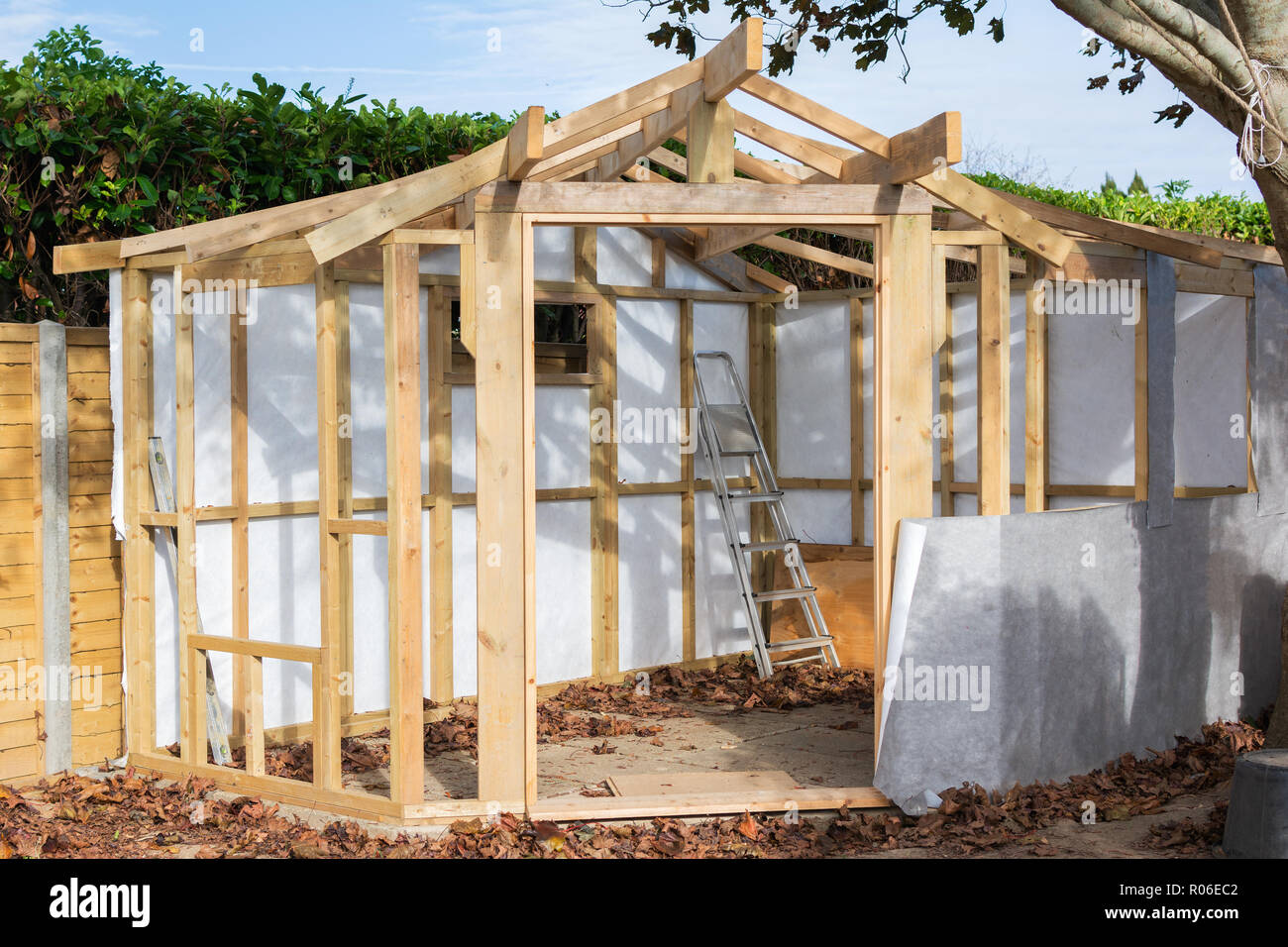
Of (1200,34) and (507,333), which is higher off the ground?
(1200,34)

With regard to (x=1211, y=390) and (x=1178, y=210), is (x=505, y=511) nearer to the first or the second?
(x=1211, y=390)

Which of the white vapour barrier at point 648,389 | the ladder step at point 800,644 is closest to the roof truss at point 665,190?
the white vapour barrier at point 648,389

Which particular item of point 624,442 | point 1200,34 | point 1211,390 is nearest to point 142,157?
point 624,442

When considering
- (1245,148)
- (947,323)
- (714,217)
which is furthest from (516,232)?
(947,323)

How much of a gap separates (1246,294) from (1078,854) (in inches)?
157

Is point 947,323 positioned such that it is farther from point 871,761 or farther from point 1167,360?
point 871,761

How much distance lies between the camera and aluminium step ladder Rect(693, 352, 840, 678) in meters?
8.75

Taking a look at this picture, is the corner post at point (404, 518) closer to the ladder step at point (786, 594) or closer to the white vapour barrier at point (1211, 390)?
the ladder step at point (786, 594)

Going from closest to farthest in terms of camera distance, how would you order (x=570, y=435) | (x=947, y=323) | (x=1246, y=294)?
1. (x=1246, y=294)
2. (x=570, y=435)
3. (x=947, y=323)

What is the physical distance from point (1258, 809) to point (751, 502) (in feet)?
16.1

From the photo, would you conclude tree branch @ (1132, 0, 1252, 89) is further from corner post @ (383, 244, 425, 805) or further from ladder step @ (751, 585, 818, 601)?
ladder step @ (751, 585, 818, 601)

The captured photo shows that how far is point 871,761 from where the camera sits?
661cm

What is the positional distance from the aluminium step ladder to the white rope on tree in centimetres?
397

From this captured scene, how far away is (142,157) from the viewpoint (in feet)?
24.6
